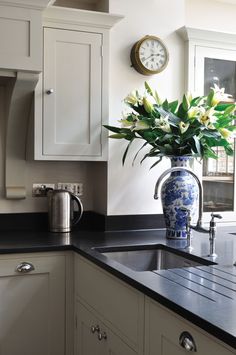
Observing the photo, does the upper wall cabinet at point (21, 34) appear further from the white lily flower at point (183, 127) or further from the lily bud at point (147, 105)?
the white lily flower at point (183, 127)

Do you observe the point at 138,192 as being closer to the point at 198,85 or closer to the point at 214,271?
the point at 198,85

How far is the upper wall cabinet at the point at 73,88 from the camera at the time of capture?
104 inches

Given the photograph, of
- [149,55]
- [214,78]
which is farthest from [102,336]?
[214,78]

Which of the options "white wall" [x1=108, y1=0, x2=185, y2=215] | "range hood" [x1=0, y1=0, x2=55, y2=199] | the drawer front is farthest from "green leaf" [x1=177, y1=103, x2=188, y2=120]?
the drawer front

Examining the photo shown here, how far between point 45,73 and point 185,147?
89 centimetres

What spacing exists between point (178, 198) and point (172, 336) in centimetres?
119

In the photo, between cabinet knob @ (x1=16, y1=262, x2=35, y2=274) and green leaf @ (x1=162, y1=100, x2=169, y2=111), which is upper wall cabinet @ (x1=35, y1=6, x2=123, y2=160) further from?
cabinet knob @ (x1=16, y1=262, x2=35, y2=274)

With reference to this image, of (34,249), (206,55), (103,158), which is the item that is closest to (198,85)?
(206,55)

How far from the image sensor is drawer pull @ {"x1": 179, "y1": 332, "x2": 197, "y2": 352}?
1352 millimetres

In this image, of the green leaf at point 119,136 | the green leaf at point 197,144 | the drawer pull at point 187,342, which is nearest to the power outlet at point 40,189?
the green leaf at point 119,136

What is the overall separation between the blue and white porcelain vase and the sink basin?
0.64 feet

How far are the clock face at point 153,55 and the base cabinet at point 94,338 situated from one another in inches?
57.7

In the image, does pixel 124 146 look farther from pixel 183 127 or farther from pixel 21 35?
pixel 21 35

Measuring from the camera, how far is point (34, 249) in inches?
93.1
